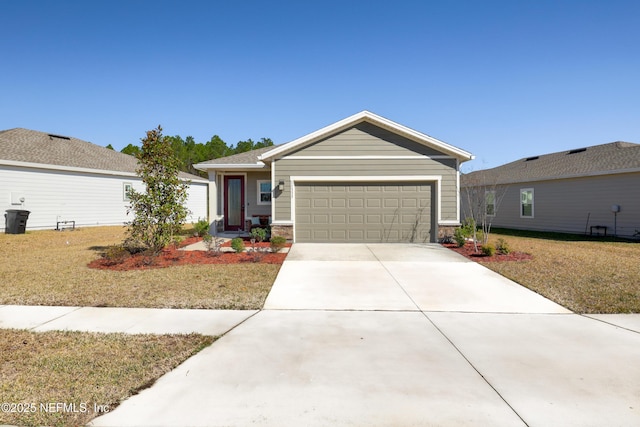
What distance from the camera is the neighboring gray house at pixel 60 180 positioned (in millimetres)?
15133

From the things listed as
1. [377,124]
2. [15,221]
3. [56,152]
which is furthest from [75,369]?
[56,152]

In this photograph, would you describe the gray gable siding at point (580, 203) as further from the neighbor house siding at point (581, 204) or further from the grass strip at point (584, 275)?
the grass strip at point (584, 275)

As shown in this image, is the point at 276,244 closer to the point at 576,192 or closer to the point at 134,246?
the point at 134,246

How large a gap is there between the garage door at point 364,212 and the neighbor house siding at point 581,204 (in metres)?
9.33

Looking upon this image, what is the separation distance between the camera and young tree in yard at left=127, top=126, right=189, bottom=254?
8445mm

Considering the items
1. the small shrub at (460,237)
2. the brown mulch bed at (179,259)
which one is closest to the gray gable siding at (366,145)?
the small shrub at (460,237)

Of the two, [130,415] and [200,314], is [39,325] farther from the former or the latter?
[130,415]

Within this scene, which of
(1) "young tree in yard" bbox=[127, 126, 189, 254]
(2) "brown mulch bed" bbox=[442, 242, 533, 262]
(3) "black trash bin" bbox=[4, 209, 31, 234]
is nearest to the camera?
(1) "young tree in yard" bbox=[127, 126, 189, 254]

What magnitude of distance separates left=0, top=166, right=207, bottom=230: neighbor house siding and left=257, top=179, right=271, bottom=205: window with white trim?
371 cm

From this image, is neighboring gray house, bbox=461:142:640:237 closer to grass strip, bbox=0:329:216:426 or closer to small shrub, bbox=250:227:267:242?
small shrub, bbox=250:227:267:242

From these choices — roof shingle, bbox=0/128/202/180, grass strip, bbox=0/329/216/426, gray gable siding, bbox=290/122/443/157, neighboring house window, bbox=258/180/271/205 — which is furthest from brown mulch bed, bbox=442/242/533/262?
roof shingle, bbox=0/128/202/180

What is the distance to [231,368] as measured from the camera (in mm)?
3178

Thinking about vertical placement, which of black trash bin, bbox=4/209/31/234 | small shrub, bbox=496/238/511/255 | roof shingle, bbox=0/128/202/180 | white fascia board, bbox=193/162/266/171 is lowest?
small shrub, bbox=496/238/511/255

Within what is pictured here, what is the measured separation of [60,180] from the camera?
16734 millimetres
